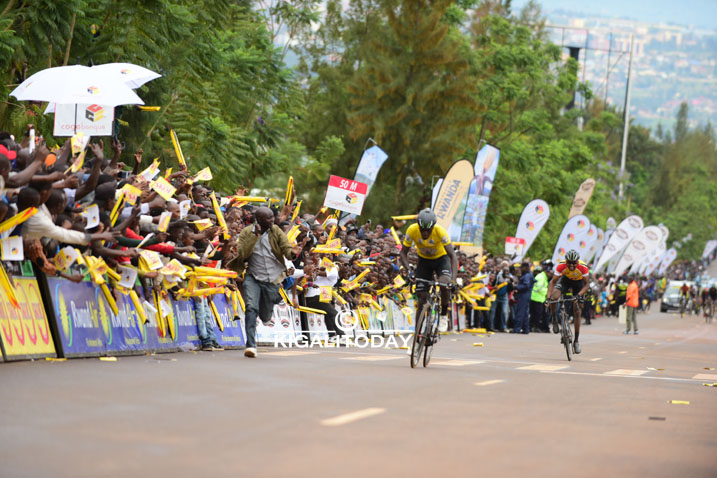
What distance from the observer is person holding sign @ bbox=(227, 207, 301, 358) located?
50.5ft

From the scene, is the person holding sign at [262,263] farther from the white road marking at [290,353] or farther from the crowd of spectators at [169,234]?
the white road marking at [290,353]

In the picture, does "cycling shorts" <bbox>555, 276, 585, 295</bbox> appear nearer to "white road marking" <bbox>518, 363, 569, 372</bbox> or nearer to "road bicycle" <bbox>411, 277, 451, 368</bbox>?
"white road marking" <bbox>518, 363, 569, 372</bbox>

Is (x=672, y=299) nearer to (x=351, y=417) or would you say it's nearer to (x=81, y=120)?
(x=81, y=120)

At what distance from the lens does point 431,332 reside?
49.5 feet

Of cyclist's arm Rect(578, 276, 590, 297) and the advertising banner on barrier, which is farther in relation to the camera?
cyclist's arm Rect(578, 276, 590, 297)

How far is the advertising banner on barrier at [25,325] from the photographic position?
40.3 feet

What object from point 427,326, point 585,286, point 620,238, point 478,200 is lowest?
point 427,326

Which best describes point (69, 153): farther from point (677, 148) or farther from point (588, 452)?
point (677, 148)

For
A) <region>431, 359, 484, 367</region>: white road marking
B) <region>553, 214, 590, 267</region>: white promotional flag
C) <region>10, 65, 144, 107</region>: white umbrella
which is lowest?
<region>431, 359, 484, 367</region>: white road marking

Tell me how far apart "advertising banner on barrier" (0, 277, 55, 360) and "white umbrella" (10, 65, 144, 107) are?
338 cm

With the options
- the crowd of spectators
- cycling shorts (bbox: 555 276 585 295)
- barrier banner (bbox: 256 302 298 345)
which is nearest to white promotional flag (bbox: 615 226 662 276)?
the crowd of spectators

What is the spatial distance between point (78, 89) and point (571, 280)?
9.97m

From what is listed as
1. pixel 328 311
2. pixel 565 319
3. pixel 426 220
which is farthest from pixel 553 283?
pixel 426 220

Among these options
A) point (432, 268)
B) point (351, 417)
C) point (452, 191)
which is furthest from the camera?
point (452, 191)
